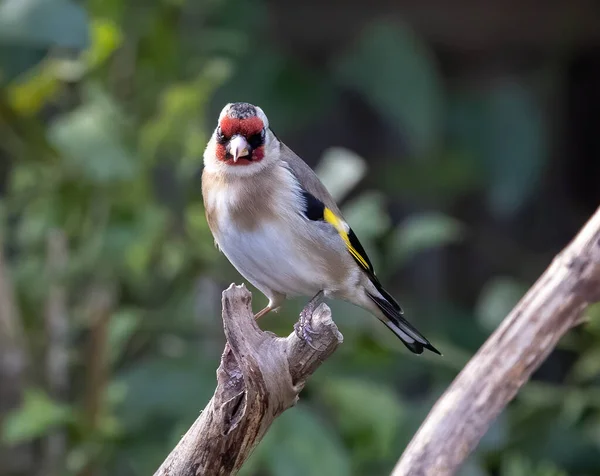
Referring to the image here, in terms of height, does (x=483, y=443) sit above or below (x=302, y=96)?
below

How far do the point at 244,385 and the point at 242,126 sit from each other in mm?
575

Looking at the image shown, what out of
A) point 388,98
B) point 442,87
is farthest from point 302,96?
point 442,87

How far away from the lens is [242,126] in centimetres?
205

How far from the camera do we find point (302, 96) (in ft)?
11.6

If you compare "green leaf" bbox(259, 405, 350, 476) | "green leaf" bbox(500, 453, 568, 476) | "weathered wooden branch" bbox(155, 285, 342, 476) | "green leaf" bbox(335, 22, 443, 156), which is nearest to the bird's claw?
"weathered wooden branch" bbox(155, 285, 342, 476)

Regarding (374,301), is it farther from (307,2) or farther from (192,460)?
(307,2)

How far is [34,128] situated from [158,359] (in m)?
0.73

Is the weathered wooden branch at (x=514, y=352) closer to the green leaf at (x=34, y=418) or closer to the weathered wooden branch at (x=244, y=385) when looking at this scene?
the weathered wooden branch at (x=244, y=385)

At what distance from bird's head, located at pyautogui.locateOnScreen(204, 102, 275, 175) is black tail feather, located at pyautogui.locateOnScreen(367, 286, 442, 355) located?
39 cm

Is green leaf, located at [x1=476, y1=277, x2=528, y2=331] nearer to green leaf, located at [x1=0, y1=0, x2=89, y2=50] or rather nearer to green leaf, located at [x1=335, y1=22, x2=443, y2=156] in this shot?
green leaf, located at [x1=335, y1=22, x2=443, y2=156]

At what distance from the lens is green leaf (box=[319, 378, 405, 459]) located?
8.99 ft

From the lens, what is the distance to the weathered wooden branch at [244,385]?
1.71 m

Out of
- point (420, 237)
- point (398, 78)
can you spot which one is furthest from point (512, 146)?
point (420, 237)

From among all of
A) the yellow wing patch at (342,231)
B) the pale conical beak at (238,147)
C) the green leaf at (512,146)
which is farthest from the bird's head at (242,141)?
the green leaf at (512,146)
